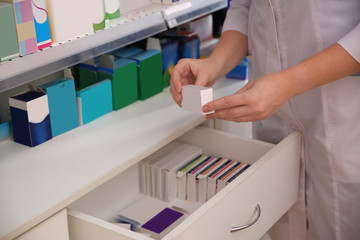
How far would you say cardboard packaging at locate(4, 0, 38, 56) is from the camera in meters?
1.12

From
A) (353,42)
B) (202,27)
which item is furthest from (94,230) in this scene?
(202,27)

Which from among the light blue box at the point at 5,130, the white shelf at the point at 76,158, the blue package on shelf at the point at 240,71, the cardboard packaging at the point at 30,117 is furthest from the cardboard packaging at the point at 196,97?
the blue package on shelf at the point at 240,71

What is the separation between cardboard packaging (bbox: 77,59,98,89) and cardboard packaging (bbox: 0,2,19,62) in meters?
0.39

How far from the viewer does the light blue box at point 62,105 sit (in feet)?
4.32

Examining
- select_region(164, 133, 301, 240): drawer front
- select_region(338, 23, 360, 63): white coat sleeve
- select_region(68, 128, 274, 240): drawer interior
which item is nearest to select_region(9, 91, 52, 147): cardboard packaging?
select_region(68, 128, 274, 240): drawer interior

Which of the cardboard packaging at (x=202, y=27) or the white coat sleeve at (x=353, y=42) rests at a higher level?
the white coat sleeve at (x=353, y=42)

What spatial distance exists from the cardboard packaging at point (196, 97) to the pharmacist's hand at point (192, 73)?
0.06m

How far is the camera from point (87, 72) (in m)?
1.53

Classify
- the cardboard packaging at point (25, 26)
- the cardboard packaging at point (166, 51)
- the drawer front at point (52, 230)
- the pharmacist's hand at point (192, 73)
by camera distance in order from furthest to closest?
the cardboard packaging at point (166, 51) < the pharmacist's hand at point (192, 73) < the cardboard packaging at point (25, 26) < the drawer front at point (52, 230)

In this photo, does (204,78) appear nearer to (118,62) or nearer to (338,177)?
(118,62)

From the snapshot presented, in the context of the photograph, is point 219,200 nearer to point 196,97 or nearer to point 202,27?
point 196,97

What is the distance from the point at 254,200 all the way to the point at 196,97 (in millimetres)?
297

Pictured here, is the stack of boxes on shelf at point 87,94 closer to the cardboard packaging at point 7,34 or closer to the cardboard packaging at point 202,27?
the cardboard packaging at point 7,34

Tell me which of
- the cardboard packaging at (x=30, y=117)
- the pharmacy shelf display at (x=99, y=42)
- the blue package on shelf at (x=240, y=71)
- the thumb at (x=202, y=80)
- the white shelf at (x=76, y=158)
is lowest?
the white shelf at (x=76, y=158)
